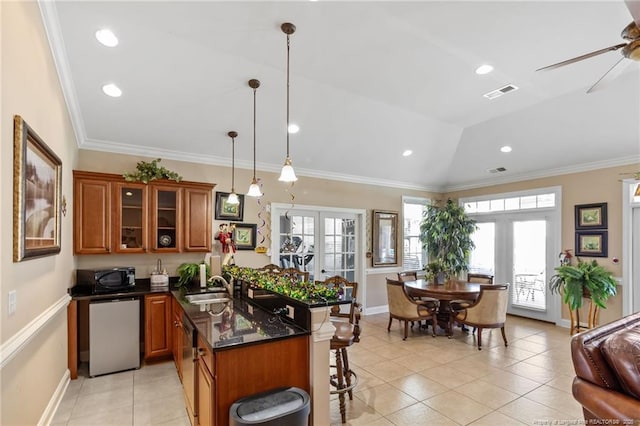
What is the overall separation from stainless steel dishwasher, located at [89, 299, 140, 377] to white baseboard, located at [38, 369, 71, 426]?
0.77ft

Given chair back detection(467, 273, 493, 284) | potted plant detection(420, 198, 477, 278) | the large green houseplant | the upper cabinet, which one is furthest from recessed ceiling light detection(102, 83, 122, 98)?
the large green houseplant

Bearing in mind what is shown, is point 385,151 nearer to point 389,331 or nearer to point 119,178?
point 389,331

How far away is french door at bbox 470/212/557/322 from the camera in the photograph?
6.00m

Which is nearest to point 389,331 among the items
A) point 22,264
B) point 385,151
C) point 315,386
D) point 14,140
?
point 385,151

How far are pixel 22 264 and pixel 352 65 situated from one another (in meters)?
3.20

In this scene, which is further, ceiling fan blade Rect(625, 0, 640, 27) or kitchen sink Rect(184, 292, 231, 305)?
kitchen sink Rect(184, 292, 231, 305)

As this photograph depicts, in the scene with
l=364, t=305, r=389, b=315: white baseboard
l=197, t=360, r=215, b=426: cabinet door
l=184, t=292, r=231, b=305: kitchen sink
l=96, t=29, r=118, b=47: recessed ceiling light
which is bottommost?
l=364, t=305, r=389, b=315: white baseboard

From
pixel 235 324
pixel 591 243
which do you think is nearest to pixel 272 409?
pixel 235 324

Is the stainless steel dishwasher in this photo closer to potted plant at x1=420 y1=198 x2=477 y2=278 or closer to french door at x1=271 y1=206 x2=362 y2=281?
french door at x1=271 y1=206 x2=362 y2=281

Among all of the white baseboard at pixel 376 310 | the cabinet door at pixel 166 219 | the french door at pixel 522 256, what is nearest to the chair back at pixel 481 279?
the french door at pixel 522 256

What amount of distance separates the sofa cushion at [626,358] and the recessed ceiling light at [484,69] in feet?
9.22

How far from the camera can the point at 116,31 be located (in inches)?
111

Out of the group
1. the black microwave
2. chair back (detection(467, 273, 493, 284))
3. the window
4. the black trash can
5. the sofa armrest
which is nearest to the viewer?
the sofa armrest

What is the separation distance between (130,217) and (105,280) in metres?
Answer: 0.82
